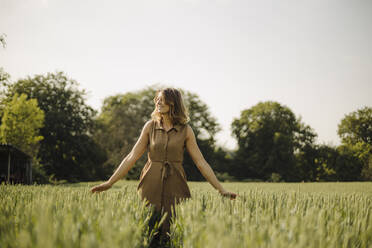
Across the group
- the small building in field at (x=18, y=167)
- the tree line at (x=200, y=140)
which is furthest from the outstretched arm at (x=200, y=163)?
the tree line at (x=200, y=140)

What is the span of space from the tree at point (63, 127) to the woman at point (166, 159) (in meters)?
31.9

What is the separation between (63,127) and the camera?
32.5 metres

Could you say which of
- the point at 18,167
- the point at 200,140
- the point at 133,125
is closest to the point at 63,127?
the point at 133,125

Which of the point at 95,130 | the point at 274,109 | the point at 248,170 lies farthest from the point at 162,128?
the point at 274,109

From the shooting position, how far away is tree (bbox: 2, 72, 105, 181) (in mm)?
32250

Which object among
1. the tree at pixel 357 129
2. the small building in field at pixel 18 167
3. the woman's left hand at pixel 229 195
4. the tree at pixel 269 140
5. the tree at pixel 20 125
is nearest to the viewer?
the woman's left hand at pixel 229 195

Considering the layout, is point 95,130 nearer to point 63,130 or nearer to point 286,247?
point 63,130

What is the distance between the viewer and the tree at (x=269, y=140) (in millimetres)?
38719

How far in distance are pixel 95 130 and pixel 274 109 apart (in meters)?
29.1

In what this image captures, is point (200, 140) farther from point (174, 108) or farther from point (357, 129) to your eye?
point (174, 108)

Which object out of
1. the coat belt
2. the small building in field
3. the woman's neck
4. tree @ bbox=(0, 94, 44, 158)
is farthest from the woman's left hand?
tree @ bbox=(0, 94, 44, 158)

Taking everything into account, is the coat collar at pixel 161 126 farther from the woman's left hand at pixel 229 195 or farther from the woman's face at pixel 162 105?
the woman's left hand at pixel 229 195

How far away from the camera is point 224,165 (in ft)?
132

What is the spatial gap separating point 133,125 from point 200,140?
35.0ft
